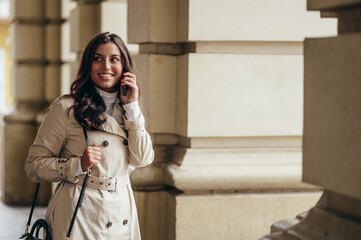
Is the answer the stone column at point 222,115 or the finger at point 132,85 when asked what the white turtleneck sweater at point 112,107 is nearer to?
the finger at point 132,85

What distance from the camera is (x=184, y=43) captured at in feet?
13.6

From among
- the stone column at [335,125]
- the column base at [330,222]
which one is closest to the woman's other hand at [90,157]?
the column base at [330,222]

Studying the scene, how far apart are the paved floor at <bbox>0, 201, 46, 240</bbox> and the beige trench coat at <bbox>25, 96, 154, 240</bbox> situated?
3.11m

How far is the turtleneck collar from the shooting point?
10.0ft

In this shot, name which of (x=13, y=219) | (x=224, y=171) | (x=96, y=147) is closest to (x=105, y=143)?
(x=96, y=147)

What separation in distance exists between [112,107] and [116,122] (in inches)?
4.0

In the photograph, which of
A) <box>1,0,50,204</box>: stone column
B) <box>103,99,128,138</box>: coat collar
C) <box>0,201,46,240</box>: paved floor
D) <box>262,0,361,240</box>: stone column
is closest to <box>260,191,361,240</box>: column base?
<box>262,0,361,240</box>: stone column

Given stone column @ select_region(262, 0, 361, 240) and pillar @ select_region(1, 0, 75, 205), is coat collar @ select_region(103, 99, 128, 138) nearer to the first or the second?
stone column @ select_region(262, 0, 361, 240)

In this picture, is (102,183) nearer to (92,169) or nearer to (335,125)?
(92,169)

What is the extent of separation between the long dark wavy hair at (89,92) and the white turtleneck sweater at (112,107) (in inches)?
1.0

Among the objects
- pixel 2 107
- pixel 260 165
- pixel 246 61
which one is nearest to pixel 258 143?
pixel 260 165

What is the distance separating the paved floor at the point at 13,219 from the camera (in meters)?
6.05

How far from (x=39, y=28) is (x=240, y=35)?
4.87 meters

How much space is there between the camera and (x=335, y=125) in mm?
1811
